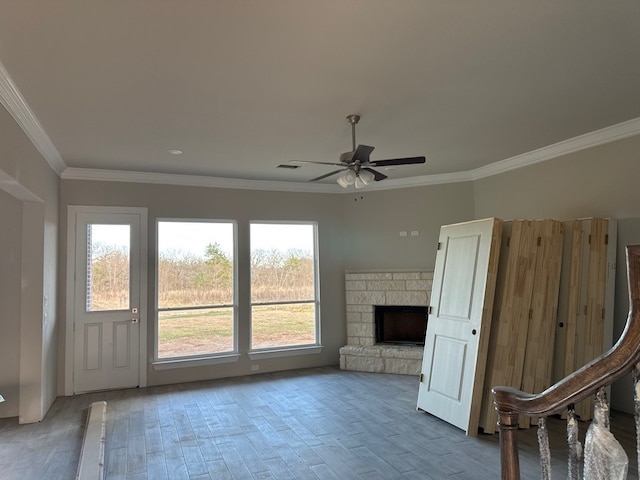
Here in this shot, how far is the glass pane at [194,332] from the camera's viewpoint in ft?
19.4

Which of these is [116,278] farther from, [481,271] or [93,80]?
[481,271]

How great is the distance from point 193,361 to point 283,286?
5.54 feet

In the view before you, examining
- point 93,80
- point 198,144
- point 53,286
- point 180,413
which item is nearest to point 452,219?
point 198,144

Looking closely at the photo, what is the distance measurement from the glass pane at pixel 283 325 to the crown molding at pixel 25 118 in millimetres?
3256

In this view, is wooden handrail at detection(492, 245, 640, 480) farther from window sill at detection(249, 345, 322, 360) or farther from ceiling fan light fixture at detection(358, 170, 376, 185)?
window sill at detection(249, 345, 322, 360)

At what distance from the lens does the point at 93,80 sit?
303cm

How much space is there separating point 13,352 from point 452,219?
18.7ft

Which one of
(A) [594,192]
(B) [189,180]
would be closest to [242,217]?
(B) [189,180]

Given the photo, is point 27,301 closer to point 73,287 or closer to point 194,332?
point 73,287

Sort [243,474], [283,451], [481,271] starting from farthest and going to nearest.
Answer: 1. [481,271]
2. [283,451]
3. [243,474]

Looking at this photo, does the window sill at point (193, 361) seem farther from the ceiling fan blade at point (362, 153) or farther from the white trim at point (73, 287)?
the ceiling fan blade at point (362, 153)

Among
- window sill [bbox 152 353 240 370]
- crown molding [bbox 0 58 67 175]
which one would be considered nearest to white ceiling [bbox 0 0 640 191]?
crown molding [bbox 0 58 67 175]

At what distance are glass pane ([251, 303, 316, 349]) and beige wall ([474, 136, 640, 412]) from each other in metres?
3.29

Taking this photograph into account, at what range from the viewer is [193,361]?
19.4 ft
